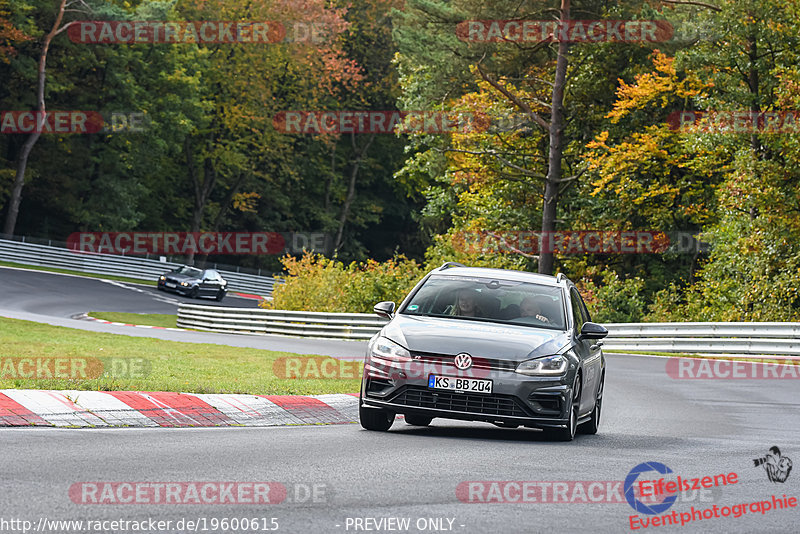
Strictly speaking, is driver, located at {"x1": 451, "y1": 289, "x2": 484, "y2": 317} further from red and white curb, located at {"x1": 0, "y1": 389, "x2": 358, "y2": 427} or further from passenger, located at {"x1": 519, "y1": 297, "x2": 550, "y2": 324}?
red and white curb, located at {"x1": 0, "y1": 389, "x2": 358, "y2": 427}

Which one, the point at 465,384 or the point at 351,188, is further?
the point at 351,188

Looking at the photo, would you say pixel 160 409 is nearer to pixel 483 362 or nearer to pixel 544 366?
pixel 483 362

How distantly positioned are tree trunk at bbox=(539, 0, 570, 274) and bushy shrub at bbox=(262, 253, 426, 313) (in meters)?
4.69

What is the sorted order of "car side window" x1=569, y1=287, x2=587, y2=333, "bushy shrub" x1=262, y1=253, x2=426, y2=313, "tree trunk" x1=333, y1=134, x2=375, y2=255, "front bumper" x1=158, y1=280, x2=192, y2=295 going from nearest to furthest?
"car side window" x1=569, y1=287, x2=587, y2=333, "bushy shrub" x1=262, y1=253, x2=426, y2=313, "front bumper" x1=158, y1=280, x2=192, y2=295, "tree trunk" x1=333, y1=134, x2=375, y2=255

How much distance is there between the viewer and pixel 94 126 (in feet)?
212

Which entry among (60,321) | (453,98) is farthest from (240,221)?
(60,321)

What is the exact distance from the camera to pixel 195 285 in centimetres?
5566

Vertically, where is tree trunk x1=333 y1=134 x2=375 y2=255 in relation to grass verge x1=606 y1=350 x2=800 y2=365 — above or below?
above

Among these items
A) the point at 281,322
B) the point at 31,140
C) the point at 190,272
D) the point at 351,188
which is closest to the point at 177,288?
the point at 190,272

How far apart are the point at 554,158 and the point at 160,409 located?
30.8m

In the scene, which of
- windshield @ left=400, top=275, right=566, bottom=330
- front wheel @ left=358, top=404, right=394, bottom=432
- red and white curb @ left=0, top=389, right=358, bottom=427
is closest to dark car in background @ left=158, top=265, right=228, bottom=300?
red and white curb @ left=0, top=389, right=358, bottom=427

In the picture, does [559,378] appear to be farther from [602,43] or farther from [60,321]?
[602,43]

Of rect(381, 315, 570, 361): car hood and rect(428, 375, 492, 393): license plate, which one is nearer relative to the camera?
rect(428, 375, 492, 393): license plate

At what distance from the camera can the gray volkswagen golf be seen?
35.5ft
